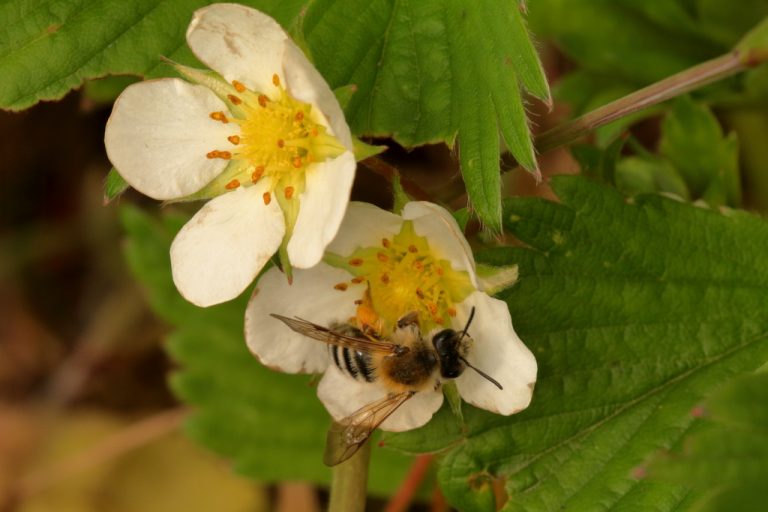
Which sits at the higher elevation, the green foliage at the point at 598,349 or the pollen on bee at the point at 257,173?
the pollen on bee at the point at 257,173

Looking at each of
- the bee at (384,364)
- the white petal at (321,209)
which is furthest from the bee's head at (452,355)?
the white petal at (321,209)

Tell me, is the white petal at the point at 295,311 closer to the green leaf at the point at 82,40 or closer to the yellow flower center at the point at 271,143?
the yellow flower center at the point at 271,143

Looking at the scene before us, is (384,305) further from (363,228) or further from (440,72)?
(440,72)

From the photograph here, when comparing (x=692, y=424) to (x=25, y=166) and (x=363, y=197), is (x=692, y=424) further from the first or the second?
(x=25, y=166)

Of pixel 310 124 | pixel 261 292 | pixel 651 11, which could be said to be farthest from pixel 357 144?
pixel 651 11

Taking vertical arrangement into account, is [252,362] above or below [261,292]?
below

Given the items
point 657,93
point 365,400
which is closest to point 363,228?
point 365,400
